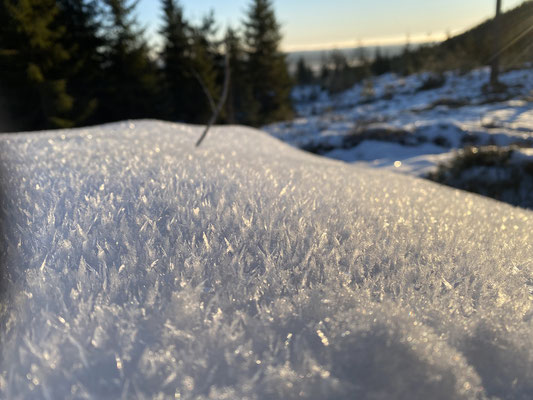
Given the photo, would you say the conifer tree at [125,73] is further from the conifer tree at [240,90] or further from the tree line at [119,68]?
the conifer tree at [240,90]

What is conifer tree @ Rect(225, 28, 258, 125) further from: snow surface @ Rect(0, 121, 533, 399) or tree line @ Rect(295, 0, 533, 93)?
snow surface @ Rect(0, 121, 533, 399)

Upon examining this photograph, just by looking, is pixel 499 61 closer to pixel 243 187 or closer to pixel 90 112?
pixel 243 187

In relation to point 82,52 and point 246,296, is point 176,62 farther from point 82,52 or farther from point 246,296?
point 246,296

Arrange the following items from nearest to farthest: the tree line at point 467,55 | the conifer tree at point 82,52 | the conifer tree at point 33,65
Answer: the tree line at point 467,55, the conifer tree at point 33,65, the conifer tree at point 82,52

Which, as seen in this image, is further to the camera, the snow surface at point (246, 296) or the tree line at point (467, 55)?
the tree line at point (467, 55)

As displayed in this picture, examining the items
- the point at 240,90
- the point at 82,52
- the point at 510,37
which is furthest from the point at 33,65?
the point at 510,37

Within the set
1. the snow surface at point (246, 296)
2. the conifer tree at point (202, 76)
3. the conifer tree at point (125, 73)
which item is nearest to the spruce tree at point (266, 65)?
the conifer tree at point (202, 76)

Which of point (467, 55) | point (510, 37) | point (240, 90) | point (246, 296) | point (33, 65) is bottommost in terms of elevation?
point (246, 296)
